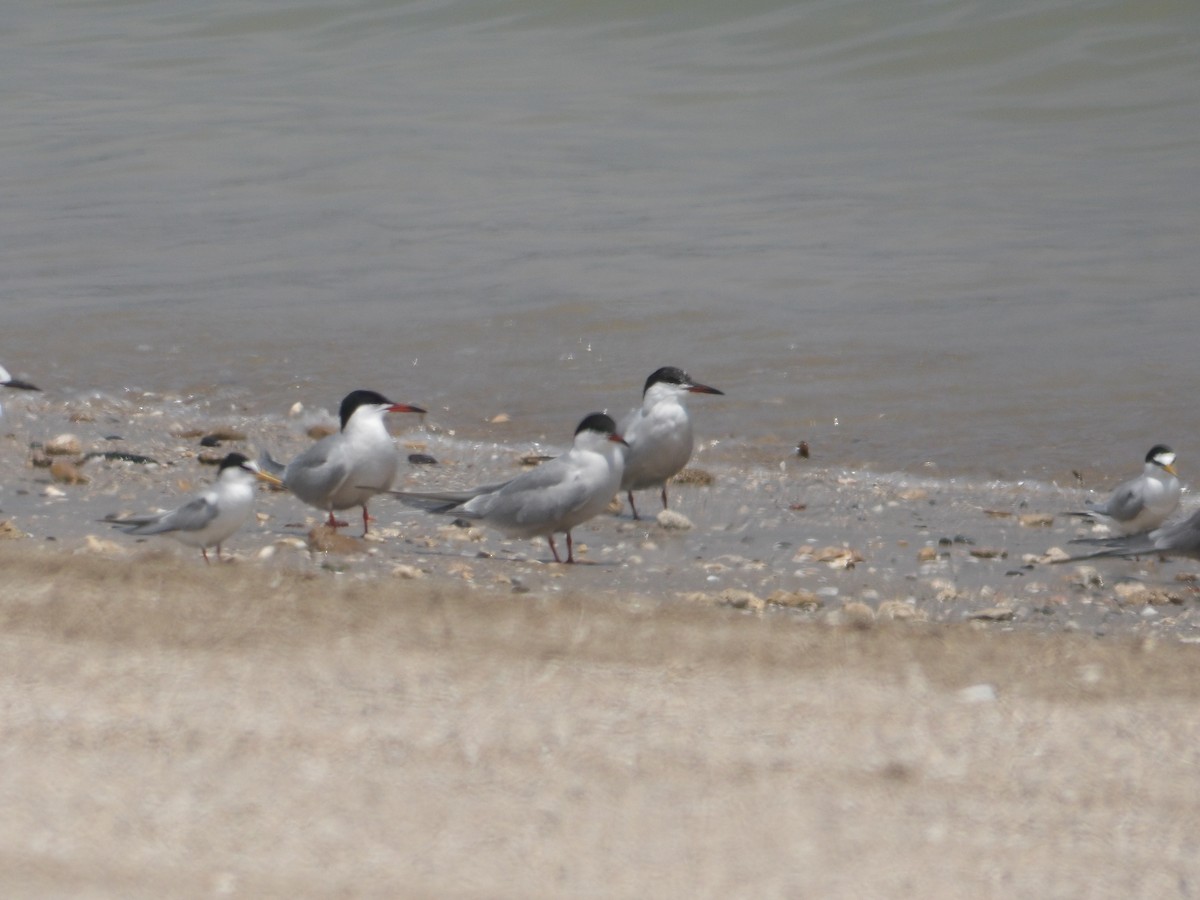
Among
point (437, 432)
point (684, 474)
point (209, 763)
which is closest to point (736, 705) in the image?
point (209, 763)

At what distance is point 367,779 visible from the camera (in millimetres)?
3479

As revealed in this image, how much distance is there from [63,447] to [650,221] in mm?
6085

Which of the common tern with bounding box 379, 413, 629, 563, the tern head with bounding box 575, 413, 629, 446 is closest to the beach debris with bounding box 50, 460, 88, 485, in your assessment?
the common tern with bounding box 379, 413, 629, 563

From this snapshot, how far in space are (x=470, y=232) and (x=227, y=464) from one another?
682 cm

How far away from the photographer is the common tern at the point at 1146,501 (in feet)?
19.9

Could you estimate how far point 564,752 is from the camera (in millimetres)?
3584

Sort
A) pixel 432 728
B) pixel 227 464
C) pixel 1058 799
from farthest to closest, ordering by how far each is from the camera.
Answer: pixel 227 464, pixel 432 728, pixel 1058 799

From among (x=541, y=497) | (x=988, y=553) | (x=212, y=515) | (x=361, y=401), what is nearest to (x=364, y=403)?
(x=361, y=401)

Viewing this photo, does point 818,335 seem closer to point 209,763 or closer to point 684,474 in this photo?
point 684,474

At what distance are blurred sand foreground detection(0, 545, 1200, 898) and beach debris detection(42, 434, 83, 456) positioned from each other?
2.42 meters

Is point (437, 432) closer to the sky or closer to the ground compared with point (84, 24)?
closer to the ground

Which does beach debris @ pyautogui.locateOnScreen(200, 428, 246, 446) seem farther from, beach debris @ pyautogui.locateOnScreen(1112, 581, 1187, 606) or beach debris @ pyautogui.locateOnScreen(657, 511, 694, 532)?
beach debris @ pyautogui.locateOnScreen(1112, 581, 1187, 606)

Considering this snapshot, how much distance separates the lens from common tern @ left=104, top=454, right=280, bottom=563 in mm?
5277

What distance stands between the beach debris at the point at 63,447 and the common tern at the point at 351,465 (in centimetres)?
119
